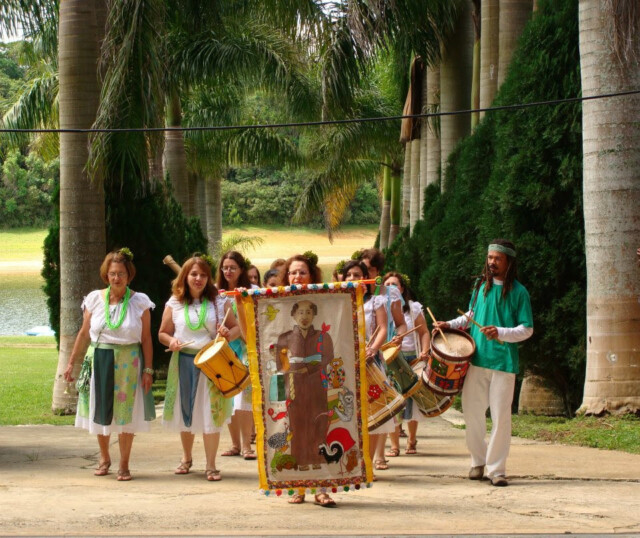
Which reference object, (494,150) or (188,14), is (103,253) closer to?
(494,150)

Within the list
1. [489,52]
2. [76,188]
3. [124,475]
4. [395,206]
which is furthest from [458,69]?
[395,206]

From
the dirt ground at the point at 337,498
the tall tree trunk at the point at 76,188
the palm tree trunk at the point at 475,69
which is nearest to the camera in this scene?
the dirt ground at the point at 337,498

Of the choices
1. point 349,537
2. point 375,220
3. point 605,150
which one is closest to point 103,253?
point 605,150

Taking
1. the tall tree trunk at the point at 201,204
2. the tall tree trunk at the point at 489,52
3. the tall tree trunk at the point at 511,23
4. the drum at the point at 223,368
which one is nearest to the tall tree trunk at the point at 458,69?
the tall tree trunk at the point at 489,52

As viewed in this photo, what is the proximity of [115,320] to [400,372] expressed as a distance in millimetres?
2374

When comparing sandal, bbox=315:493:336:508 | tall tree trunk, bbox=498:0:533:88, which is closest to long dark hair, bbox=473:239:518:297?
sandal, bbox=315:493:336:508

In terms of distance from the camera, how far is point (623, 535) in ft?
21.1

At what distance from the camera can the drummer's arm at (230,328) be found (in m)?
8.62

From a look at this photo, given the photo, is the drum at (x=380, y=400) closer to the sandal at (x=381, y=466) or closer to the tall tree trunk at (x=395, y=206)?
the sandal at (x=381, y=466)

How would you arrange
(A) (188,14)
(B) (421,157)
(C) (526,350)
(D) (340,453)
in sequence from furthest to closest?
(B) (421,157), (A) (188,14), (C) (526,350), (D) (340,453)

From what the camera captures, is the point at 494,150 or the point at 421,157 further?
the point at 421,157

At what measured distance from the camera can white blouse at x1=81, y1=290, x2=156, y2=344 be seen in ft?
28.6

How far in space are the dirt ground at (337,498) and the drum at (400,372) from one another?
661mm

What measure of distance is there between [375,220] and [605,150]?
68562 mm
